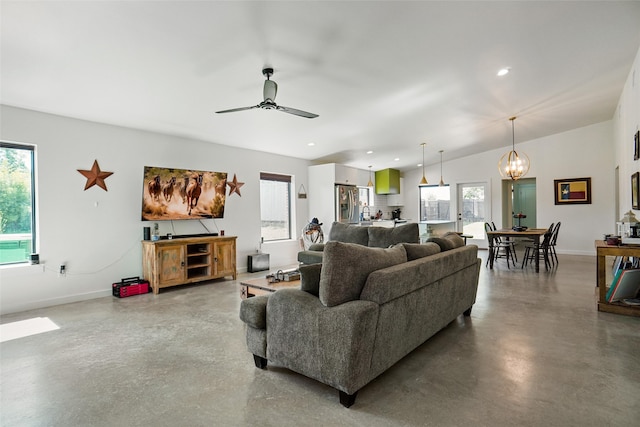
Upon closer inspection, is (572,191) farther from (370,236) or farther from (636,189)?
(370,236)

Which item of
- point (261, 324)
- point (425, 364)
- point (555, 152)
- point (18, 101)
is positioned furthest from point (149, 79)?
point (555, 152)

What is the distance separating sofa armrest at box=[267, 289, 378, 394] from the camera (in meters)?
2.05

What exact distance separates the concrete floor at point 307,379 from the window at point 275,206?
355cm

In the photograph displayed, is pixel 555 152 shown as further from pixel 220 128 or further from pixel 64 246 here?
pixel 64 246

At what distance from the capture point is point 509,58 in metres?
4.07

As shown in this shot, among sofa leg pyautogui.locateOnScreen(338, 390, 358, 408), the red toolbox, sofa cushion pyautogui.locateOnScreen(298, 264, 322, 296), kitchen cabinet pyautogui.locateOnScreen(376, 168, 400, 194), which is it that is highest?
kitchen cabinet pyautogui.locateOnScreen(376, 168, 400, 194)

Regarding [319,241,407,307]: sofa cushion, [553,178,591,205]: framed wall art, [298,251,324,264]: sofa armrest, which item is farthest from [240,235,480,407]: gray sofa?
[553,178,591,205]: framed wall art

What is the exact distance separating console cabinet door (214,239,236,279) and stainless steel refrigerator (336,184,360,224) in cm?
271

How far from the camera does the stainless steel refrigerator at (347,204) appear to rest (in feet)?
26.0

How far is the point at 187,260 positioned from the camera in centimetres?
568

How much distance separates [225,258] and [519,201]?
9.38 meters

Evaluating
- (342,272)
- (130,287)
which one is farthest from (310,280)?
(130,287)

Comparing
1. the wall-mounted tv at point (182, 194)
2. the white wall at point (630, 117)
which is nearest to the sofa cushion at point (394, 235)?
the wall-mounted tv at point (182, 194)

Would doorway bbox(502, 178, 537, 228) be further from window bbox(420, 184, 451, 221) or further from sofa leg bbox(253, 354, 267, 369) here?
sofa leg bbox(253, 354, 267, 369)
